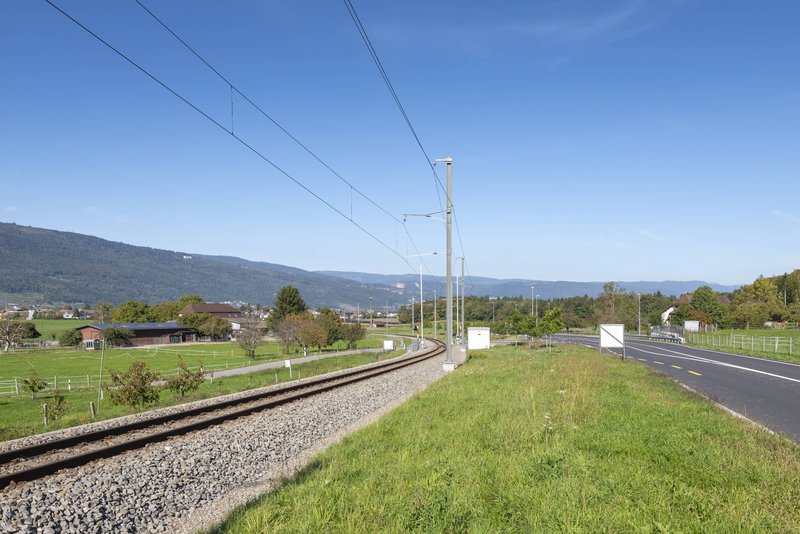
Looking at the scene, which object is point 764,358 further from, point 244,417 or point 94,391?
point 94,391

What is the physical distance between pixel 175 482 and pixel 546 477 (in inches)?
237

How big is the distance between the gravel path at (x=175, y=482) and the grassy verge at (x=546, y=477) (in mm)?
919

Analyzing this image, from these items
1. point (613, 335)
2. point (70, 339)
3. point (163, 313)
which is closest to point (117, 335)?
point (70, 339)

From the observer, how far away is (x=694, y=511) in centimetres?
695

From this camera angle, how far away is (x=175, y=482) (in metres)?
9.34

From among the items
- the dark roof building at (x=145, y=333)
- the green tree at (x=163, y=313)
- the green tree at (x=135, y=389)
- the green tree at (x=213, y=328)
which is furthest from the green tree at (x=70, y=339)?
the green tree at (x=135, y=389)

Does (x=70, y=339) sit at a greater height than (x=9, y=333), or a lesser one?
lesser

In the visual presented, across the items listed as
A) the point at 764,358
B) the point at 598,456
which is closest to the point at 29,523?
the point at 598,456

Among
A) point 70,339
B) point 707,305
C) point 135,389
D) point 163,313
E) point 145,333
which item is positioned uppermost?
point 707,305

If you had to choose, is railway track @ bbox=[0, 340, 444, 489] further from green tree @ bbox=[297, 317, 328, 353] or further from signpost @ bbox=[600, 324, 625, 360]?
green tree @ bbox=[297, 317, 328, 353]

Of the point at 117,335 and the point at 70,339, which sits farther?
the point at 117,335

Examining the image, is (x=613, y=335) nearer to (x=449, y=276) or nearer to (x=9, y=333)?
(x=449, y=276)

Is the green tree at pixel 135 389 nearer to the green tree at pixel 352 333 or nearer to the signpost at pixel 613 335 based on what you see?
the signpost at pixel 613 335

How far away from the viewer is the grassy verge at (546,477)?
6.71m
